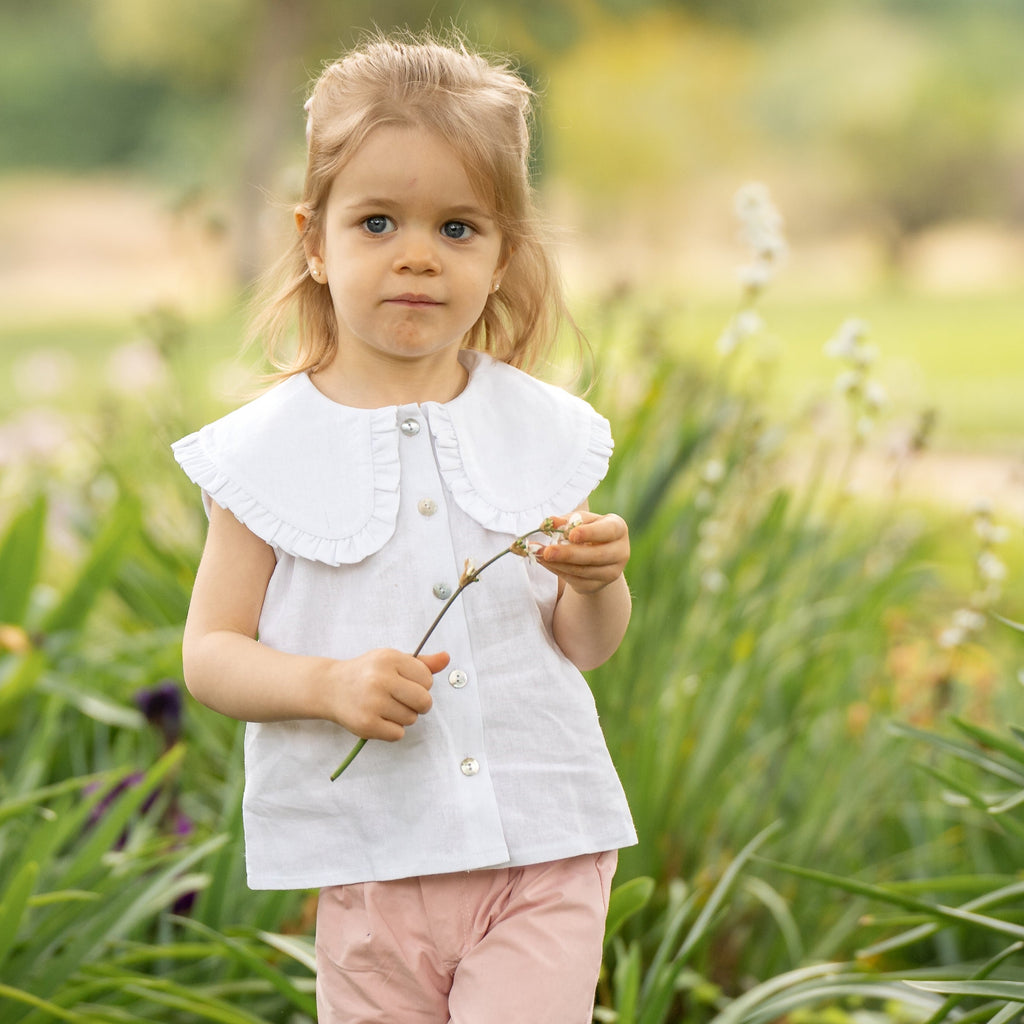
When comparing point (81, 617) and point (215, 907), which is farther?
point (81, 617)

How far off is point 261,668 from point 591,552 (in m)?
0.32

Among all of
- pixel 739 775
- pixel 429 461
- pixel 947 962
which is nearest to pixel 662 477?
pixel 739 775

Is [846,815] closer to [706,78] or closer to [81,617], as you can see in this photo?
[81,617]

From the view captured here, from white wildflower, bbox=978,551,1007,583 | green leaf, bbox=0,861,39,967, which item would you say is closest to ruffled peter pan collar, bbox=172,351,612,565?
green leaf, bbox=0,861,39,967

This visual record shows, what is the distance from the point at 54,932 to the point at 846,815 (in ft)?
4.36

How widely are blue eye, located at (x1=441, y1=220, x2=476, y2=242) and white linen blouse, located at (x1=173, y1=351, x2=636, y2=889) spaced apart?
0.57 feet

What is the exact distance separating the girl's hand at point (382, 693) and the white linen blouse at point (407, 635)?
107 mm

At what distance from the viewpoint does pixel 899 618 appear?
318cm

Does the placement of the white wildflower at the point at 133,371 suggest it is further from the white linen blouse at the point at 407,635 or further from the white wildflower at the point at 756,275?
the white linen blouse at the point at 407,635

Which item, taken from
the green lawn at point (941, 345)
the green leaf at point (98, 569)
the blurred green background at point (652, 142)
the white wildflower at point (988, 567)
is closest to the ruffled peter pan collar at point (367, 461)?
the white wildflower at point (988, 567)

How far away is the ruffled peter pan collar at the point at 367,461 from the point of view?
52.4 inches

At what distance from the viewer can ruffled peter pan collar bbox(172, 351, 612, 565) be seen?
1.33m

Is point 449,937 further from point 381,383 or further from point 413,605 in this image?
point 381,383

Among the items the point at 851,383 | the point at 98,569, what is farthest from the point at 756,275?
the point at 98,569
